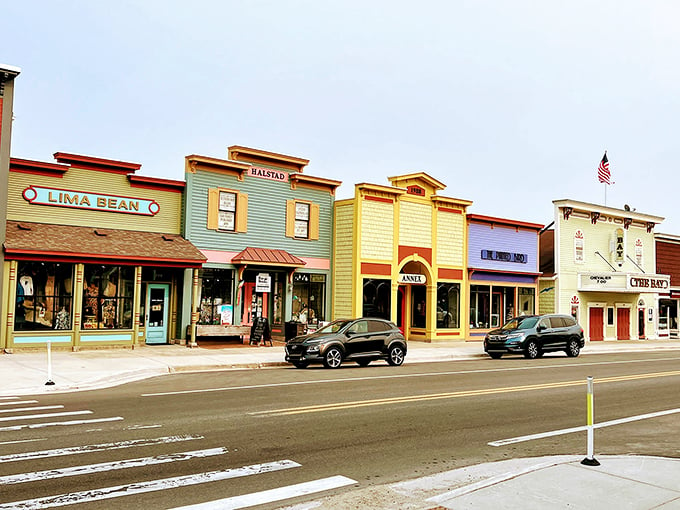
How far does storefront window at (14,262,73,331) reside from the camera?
70.3ft

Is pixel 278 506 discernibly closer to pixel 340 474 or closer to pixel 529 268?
pixel 340 474

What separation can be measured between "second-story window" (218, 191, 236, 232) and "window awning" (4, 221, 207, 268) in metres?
1.90

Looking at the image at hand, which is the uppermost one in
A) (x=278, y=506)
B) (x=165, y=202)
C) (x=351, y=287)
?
(x=165, y=202)

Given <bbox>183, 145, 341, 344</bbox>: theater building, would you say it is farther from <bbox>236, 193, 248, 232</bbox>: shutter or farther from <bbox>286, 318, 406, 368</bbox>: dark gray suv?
<bbox>286, 318, 406, 368</bbox>: dark gray suv

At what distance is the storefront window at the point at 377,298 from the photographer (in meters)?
30.8

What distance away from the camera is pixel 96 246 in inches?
882

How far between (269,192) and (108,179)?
6.80m

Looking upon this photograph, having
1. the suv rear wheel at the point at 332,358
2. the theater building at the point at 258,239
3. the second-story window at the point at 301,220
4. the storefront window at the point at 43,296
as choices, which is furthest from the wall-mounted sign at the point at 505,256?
the storefront window at the point at 43,296

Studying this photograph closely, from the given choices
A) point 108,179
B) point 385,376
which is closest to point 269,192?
point 108,179

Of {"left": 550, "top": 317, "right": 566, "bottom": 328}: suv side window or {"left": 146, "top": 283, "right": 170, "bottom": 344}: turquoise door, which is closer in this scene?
{"left": 146, "top": 283, "right": 170, "bottom": 344}: turquoise door

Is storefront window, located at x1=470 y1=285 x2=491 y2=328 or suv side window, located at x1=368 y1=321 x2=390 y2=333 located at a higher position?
storefront window, located at x1=470 y1=285 x2=491 y2=328

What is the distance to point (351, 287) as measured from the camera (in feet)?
96.8

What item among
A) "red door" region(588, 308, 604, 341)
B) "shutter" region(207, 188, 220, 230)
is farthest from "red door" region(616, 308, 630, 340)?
"shutter" region(207, 188, 220, 230)

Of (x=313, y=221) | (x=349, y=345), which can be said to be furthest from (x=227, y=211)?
(x=349, y=345)
